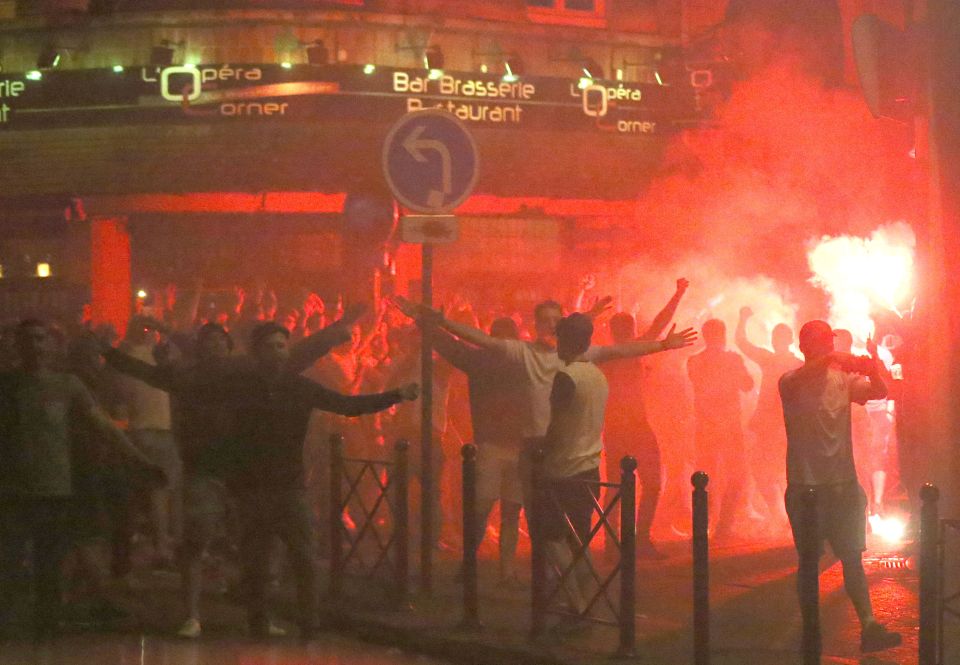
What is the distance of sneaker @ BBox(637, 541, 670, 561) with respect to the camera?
10.8m

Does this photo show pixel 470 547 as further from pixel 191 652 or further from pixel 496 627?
pixel 191 652

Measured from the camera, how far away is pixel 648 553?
10.8 meters

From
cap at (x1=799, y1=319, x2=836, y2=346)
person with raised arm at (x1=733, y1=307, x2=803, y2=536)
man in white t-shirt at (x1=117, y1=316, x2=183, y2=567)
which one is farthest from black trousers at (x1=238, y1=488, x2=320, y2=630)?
person with raised arm at (x1=733, y1=307, x2=803, y2=536)

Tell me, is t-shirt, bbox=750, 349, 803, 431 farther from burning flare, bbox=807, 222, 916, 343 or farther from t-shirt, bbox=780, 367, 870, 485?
t-shirt, bbox=780, 367, 870, 485

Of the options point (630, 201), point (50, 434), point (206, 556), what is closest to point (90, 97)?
point (630, 201)

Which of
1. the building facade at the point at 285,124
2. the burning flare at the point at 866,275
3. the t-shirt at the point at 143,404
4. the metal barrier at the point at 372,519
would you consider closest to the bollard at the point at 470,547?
the metal barrier at the point at 372,519

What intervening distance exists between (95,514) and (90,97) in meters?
12.2

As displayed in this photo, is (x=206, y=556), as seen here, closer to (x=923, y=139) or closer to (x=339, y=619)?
(x=339, y=619)

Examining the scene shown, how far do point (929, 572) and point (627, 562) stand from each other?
1.66m

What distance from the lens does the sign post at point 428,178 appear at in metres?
9.10

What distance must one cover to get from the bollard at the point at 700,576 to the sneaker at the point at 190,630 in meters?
2.85

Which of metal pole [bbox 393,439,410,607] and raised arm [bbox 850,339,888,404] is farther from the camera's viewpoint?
metal pole [bbox 393,439,410,607]

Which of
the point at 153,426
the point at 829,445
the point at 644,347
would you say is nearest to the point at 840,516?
the point at 829,445

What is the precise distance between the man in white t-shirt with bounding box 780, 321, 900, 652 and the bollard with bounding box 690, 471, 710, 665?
71 cm
